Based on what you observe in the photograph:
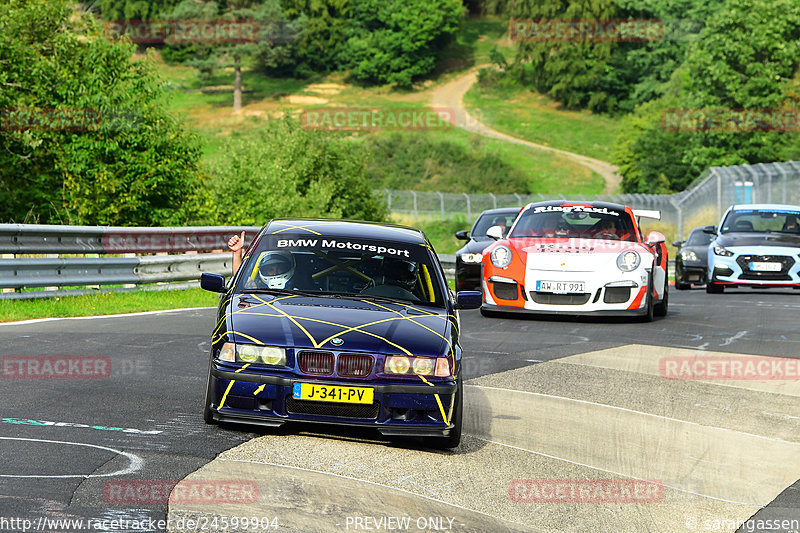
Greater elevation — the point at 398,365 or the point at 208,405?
the point at 398,365

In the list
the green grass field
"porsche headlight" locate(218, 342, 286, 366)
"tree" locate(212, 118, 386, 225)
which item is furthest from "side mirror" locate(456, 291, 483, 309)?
the green grass field

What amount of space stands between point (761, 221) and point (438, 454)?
56.9ft

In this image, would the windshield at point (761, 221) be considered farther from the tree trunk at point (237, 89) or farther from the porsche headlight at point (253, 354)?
the tree trunk at point (237, 89)

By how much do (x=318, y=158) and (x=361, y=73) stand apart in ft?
277

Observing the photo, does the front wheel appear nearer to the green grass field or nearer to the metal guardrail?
the metal guardrail

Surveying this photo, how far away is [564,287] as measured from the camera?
1465 centimetres

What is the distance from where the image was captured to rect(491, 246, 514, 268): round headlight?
589 inches

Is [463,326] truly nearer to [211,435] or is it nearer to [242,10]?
[211,435]

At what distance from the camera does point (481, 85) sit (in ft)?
406

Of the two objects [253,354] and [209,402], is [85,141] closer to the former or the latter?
[209,402]

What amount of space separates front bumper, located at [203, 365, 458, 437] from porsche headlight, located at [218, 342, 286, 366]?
8cm

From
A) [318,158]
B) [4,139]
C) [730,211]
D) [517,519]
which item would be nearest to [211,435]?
[517,519]

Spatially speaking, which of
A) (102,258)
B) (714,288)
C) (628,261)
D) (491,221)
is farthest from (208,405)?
(714,288)

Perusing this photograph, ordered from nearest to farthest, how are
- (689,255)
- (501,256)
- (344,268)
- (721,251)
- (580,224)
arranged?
1. (344,268)
2. (501,256)
3. (580,224)
4. (721,251)
5. (689,255)
